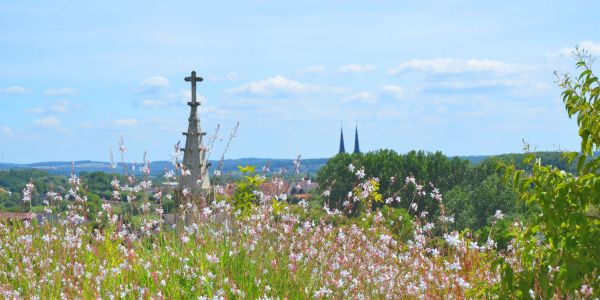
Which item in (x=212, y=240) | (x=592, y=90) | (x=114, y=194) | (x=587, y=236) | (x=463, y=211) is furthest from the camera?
(x=463, y=211)

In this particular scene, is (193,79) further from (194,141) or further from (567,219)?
(567,219)

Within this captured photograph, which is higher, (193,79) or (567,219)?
(193,79)

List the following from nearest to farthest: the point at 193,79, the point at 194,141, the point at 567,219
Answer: the point at 567,219 → the point at 194,141 → the point at 193,79

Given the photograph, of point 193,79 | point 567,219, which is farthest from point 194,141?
point 567,219

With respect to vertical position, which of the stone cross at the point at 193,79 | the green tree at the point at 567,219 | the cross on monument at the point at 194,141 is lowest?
the green tree at the point at 567,219

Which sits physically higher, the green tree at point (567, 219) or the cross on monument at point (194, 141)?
the cross on monument at point (194, 141)

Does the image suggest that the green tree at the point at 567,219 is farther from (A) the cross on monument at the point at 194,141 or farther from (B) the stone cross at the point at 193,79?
(B) the stone cross at the point at 193,79

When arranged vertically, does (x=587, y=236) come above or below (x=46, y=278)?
above

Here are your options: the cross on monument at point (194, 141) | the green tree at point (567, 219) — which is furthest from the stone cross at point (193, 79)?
the green tree at point (567, 219)

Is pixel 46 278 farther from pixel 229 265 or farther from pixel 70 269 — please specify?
pixel 229 265

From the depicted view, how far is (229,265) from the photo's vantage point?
737 cm

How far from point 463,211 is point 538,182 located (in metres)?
47.2

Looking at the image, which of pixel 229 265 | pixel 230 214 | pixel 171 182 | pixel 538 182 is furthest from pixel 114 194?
pixel 538 182

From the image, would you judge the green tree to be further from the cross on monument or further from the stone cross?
the stone cross
